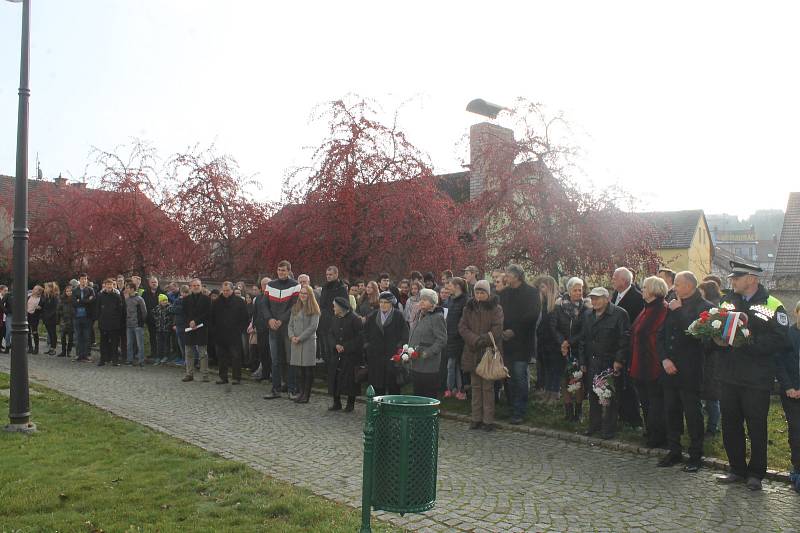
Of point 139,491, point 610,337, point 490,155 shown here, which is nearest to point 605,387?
point 610,337

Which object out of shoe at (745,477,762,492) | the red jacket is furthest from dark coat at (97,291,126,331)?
shoe at (745,477,762,492)

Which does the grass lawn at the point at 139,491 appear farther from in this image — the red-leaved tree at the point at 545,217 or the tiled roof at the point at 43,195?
the tiled roof at the point at 43,195

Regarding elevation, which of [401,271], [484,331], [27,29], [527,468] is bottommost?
[527,468]

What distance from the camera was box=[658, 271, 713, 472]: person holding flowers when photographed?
295 inches

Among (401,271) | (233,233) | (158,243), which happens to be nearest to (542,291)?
(401,271)

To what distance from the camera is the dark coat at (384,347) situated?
1069cm

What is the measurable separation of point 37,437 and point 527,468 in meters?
6.08

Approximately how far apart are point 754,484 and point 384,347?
5584 mm

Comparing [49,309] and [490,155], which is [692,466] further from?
[49,309]

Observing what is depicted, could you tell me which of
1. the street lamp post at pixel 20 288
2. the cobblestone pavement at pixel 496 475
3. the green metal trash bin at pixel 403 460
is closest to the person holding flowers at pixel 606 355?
the cobblestone pavement at pixel 496 475

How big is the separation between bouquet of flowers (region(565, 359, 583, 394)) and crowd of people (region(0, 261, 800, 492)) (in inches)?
0.9

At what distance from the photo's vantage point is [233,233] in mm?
21719

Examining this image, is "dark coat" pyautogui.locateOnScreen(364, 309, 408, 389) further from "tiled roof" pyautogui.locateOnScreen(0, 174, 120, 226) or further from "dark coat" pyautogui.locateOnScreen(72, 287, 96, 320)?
"tiled roof" pyautogui.locateOnScreen(0, 174, 120, 226)

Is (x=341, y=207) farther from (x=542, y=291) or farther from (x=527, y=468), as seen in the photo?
(x=527, y=468)
